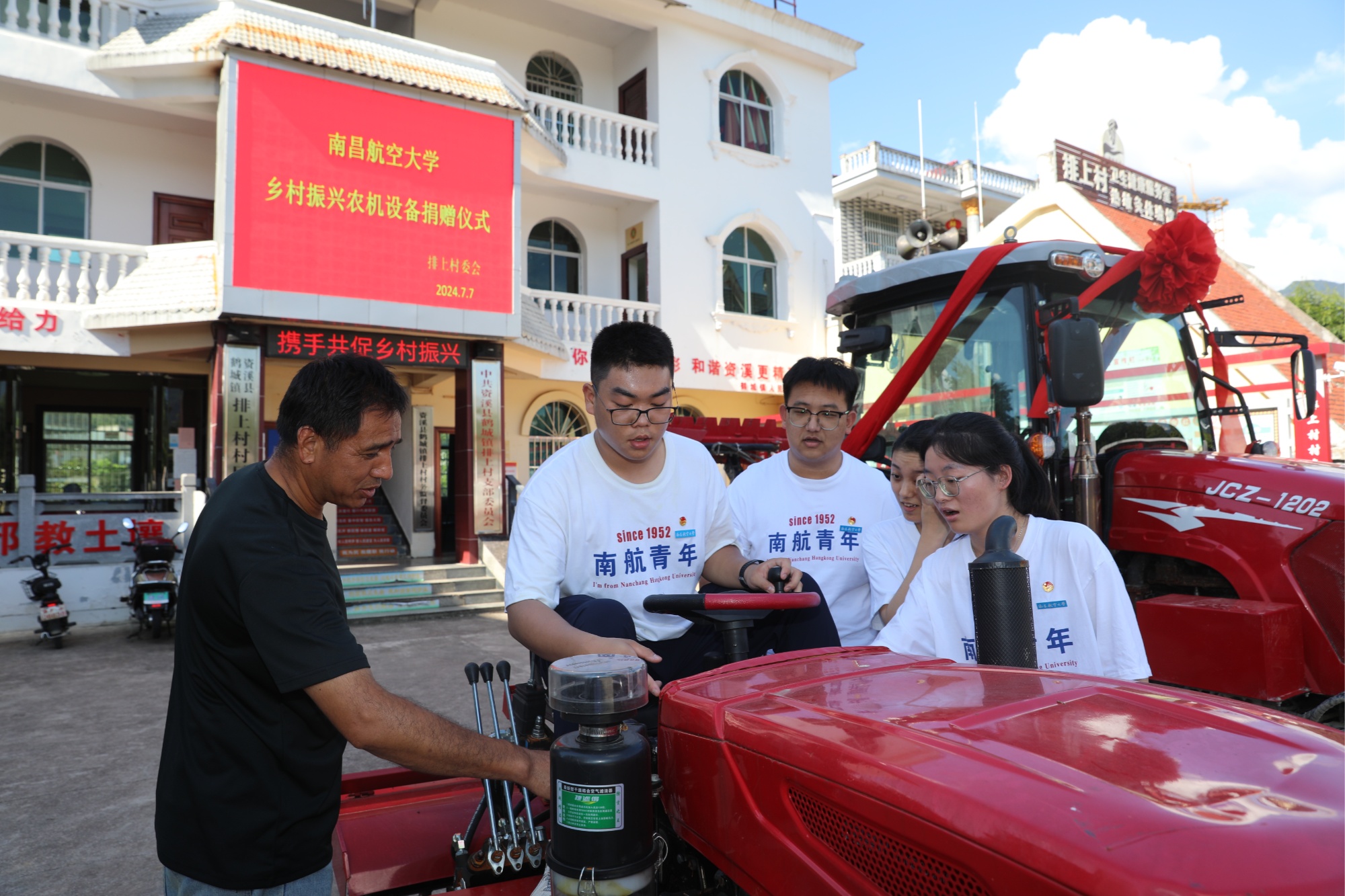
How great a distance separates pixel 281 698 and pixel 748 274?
43.0ft

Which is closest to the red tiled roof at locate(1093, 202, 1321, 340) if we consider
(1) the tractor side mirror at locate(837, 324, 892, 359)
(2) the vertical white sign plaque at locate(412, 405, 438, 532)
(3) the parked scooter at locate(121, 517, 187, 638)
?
(2) the vertical white sign plaque at locate(412, 405, 438, 532)

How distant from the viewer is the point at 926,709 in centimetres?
121

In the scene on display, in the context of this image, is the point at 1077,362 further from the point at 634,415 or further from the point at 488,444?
the point at 488,444

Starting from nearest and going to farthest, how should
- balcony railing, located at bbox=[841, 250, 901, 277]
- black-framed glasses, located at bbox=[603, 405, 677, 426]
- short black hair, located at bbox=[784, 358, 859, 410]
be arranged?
black-framed glasses, located at bbox=[603, 405, 677, 426]
short black hair, located at bbox=[784, 358, 859, 410]
balcony railing, located at bbox=[841, 250, 901, 277]

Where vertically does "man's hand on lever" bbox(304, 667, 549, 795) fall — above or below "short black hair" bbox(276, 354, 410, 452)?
below

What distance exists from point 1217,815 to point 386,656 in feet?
22.8

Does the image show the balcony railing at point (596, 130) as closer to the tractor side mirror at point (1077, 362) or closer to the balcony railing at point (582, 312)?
the balcony railing at point (582, 312)

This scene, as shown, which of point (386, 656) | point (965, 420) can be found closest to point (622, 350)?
point (965, 420)

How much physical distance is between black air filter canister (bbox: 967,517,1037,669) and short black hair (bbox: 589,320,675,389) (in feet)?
3.84

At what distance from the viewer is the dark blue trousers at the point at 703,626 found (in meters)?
2.04

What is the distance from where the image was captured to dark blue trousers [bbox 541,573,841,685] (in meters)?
2.04

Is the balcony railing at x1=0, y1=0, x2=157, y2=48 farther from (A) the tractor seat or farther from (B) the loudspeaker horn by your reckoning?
(A) the tractor seat

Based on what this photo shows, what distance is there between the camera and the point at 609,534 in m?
2.50

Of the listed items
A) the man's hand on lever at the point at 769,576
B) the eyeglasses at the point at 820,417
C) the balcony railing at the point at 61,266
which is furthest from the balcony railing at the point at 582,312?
the man's hand on lever at the point at 769,576
